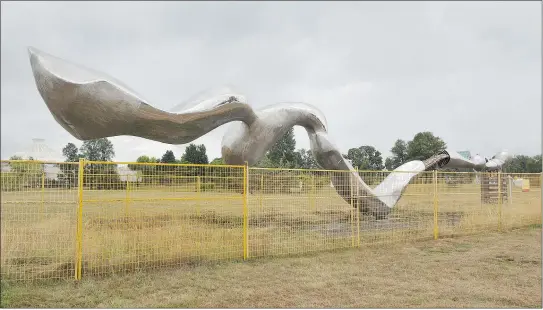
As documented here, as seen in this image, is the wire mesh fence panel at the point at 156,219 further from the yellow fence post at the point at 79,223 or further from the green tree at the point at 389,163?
the green tree at the point at 389,163

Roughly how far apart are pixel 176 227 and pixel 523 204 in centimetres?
1158

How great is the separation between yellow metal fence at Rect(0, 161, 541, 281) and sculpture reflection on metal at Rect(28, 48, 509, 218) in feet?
2.91

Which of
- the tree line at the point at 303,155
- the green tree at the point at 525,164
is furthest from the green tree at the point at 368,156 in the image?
the green tree at the point at 525,164

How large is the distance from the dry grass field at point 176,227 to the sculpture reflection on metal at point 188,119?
1131mm

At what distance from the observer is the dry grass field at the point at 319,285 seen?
5.30 meters

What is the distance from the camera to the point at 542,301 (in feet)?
18.0

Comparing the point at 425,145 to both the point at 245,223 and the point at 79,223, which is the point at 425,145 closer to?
the point at 245,223

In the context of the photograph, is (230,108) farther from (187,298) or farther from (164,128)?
(187,298)

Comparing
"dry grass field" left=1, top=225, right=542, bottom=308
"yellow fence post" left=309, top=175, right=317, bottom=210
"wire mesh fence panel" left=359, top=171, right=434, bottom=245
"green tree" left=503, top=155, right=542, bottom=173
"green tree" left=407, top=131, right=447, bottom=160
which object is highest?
"green tree" left=407, top=131, right=447, bottom=160

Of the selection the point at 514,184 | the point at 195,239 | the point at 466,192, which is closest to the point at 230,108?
the point at 195,239

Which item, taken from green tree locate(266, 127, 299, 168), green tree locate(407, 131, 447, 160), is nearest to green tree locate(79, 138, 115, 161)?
green tree locate(266, 127, 299, 168)

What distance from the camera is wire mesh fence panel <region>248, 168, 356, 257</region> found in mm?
8070

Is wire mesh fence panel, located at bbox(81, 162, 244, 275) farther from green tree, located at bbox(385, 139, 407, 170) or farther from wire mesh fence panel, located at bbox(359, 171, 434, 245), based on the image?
green tree, located at bbox(385, 139, 407, 170)

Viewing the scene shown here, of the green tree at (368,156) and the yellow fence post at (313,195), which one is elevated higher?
the green tree at (368,156)
